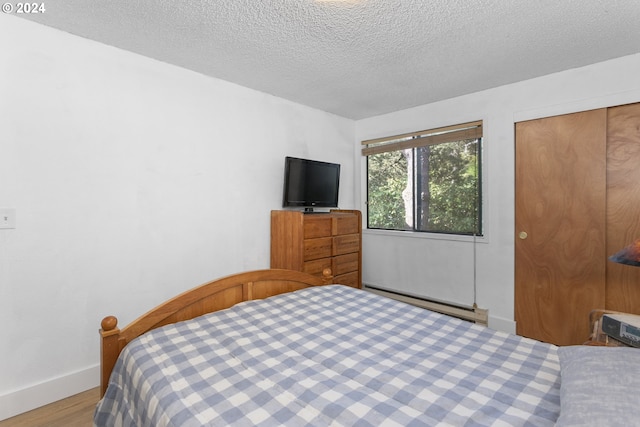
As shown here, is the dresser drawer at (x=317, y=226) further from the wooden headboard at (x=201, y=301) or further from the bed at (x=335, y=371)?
the bed at (x=335, y=371)

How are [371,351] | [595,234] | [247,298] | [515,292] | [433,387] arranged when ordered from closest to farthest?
[433,387] < [371,351] < [247,298] < [595,234] < [515,292]

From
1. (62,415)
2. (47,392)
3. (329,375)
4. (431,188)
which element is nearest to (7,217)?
(47,392)

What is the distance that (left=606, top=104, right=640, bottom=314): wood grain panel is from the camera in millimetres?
2316

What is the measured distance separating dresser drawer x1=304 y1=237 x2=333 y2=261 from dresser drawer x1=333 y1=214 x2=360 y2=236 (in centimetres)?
15

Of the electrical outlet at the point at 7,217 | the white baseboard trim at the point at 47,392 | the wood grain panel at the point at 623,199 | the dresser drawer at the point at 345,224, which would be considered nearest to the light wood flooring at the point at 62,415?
the white baseboard trim at the point at 47,392

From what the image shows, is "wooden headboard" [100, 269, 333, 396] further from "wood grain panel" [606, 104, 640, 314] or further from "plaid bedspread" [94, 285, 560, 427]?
"wood grain panel" [606, 104, 640, 314]

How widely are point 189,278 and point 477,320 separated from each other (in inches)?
106

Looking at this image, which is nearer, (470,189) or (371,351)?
(371,351)

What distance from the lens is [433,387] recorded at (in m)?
1.06

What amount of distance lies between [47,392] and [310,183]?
8.45 ft

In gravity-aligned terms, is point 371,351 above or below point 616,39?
below

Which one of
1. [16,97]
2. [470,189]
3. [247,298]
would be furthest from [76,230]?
[470,189]

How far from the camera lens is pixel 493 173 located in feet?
9.75

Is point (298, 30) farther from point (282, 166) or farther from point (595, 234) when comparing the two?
point (595, 234)
